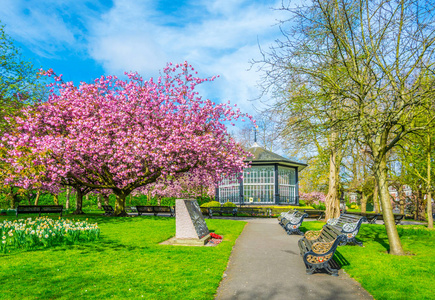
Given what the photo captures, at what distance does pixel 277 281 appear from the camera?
5.90 m

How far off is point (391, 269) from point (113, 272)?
5958mm

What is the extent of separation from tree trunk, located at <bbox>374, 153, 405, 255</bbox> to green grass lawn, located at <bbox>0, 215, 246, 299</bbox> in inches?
181

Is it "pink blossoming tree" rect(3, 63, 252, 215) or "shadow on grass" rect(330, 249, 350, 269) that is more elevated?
"pink blossoming tree" rect(3, 63, 252, 215)

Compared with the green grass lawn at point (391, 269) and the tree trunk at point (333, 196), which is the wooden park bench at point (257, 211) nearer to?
the tree trunk at point (333, 196)

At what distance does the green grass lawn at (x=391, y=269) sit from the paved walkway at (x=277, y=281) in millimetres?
312

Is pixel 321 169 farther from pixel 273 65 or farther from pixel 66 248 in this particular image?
pixel 66 248

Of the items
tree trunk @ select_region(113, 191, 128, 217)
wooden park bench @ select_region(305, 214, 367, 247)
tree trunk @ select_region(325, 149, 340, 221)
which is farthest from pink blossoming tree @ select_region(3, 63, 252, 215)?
wooden park bench @ select_region(305, 214, 367, 247)

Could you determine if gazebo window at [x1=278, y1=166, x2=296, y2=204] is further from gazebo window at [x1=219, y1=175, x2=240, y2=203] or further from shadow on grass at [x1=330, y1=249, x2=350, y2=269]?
shadow on grass at [x1=330, y1=249, x2=350, y2=269]

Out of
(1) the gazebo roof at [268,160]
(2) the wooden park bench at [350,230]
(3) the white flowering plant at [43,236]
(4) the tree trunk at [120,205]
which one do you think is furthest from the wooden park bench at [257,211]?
(3) the white flowering plant at [43,236]

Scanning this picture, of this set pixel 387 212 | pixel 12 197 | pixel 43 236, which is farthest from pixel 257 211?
pixel 12 197

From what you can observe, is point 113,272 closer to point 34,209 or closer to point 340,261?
point 340,261

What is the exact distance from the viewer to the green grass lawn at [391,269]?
5.33m

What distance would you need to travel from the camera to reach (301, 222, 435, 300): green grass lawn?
533cm

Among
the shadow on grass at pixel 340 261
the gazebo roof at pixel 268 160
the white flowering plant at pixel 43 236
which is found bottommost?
the shadow on grass at pixel 340 261
